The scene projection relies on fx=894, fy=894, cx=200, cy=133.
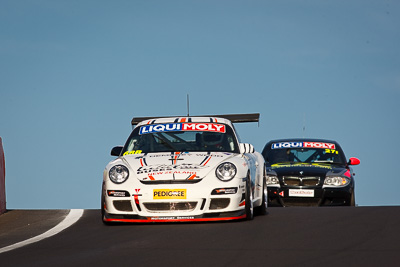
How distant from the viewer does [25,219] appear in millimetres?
12352

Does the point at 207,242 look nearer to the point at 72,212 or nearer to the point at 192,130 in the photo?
the point at 192,130

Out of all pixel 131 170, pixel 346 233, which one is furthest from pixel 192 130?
pixel 346 233

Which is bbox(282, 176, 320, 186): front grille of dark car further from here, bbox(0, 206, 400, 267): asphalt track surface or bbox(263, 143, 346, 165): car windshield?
bbox(0, 206, 400, 267): asphalt track surface

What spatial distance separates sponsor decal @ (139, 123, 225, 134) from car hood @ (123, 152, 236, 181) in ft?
2.94

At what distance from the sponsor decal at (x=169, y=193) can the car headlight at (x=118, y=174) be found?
0.45m

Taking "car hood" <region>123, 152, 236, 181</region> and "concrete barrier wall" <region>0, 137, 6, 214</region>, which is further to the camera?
"concrete barrier wall" <region>0, 137, 6, 214</region>

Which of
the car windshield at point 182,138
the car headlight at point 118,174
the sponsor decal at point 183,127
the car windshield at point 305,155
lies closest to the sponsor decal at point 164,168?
the car headlight at point 118,174

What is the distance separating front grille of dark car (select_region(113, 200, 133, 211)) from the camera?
413 inches

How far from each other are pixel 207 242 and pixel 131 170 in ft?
8.18

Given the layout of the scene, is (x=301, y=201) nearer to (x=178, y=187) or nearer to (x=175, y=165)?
(x=175, y=165)

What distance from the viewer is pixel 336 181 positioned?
16.7 m

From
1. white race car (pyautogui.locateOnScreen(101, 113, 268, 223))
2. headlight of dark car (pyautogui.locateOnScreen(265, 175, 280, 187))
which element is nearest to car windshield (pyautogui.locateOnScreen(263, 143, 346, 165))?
headlight of dark car (pyautogui.locateOnScreen(265, 175, 280, 187))

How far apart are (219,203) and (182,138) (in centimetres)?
166

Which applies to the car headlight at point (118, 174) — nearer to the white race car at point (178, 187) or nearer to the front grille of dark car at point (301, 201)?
the white race car at point (178, 187)
